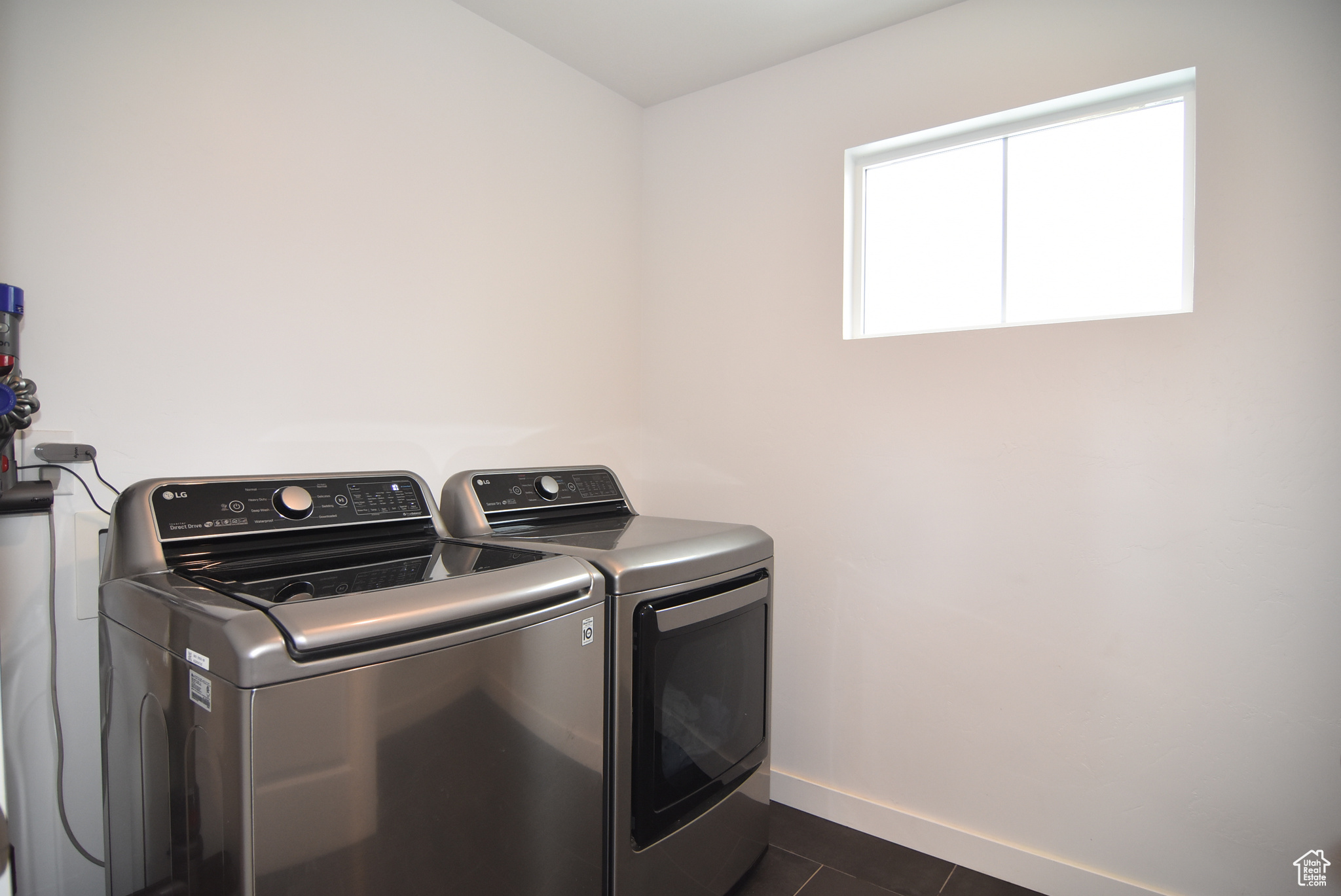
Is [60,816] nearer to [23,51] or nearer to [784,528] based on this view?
→ [23,51]

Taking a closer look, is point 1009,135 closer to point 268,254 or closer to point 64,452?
point 268,254

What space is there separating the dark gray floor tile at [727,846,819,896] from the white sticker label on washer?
1361 mm

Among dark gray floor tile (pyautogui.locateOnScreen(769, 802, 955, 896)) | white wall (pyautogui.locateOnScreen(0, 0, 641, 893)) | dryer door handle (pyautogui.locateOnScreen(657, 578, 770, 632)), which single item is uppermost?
white wall (pyautogui.locateOnScreen(0, 0, 641, 893))

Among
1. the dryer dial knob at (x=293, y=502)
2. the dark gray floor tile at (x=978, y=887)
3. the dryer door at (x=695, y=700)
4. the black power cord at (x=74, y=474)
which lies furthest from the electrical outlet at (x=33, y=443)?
the dark gray floor tile at (x=978, y=887)

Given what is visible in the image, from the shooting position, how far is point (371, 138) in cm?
175

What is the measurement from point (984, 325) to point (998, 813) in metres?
1.32

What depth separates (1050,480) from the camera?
1.80m

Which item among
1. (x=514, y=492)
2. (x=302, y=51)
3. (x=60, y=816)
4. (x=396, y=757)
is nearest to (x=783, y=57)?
(x=302, y=51)

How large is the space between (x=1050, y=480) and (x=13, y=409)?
7.11ft

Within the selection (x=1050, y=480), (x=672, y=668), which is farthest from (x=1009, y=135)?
(x=672, y=668)

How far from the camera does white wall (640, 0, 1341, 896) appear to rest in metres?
1.52

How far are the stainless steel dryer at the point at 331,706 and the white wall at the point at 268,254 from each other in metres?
0.18

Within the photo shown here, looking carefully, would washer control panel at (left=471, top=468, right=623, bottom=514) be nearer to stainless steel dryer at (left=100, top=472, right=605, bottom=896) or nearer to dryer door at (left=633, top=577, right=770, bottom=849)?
stainless steel dryer at (left=100, top=472, right=605, bottom=896)

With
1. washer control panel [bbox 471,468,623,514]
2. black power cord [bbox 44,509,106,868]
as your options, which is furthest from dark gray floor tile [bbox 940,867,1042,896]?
black power cord [bbox 44,509,106,868]
